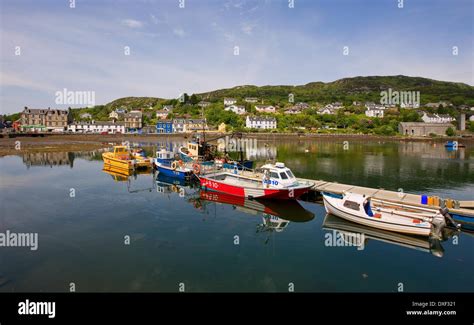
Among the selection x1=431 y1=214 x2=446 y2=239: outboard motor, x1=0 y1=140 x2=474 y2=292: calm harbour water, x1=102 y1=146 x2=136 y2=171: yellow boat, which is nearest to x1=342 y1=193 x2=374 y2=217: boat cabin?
x1=0 y1=140 x2=474 y2=292: calm harbour water

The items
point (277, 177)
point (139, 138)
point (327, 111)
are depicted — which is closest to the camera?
point (277, 177)

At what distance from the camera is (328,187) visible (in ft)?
80.9

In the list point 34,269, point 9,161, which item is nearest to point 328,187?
point 34,269

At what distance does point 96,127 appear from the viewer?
101m

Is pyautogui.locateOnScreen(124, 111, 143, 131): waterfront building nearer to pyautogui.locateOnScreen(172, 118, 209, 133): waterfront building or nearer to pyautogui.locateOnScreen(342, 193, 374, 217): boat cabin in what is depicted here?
pyautogui.locateOnScreen(172, 118, 209, 133): waterfront building

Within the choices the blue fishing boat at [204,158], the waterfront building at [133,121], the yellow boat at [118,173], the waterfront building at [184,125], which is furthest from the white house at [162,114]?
the blue fishing boat at [204,158]

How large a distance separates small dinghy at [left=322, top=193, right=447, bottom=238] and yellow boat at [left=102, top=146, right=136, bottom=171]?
85.5 ft

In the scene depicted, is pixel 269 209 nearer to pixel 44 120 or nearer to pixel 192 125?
pixel 192 125

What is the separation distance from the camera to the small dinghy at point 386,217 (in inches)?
645

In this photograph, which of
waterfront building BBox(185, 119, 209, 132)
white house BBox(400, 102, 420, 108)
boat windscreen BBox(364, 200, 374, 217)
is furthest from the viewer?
white house BBox(400, 102, 420, 108)

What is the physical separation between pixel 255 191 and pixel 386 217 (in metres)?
9.39

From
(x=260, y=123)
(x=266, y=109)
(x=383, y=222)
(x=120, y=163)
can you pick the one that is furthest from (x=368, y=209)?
(x=266, y=109)

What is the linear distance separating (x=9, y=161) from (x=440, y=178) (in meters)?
55.8

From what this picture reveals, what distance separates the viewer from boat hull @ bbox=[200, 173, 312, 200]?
897 inches
